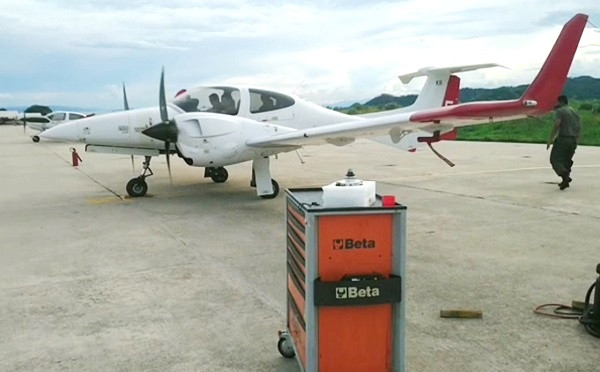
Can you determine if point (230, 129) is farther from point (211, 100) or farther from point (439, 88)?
point (439, 88)

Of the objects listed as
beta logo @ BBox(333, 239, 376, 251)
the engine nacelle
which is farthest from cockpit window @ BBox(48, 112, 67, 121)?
beta logo @ BBox(333, 239, 376, 251)

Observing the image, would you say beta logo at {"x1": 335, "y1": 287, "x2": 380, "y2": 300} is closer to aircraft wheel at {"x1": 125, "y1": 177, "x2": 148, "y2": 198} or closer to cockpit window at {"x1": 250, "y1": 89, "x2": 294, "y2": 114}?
cockpit window at {"x1": 250, "y1": 89, "x2": 294, "y2": 114}

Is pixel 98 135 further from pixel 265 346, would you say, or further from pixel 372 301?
pixel 372 301

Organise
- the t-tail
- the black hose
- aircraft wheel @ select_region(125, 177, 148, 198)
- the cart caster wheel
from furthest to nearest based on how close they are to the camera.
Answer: the t-tail
aircraft wheel @ select_region(125, 177, 148, 198)
the black hose
the cart caster wheel

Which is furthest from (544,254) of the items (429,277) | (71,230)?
(71,230)

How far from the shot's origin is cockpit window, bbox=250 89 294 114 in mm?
10148

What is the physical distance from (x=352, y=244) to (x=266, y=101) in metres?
7.88

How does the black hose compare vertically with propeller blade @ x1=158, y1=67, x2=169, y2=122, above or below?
below

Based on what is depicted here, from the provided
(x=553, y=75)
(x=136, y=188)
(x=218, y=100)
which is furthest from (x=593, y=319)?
(x=136, y=188)

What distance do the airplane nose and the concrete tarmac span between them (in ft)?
4.03

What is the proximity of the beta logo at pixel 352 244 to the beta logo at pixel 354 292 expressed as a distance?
0.21m

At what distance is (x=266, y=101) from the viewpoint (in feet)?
33.9

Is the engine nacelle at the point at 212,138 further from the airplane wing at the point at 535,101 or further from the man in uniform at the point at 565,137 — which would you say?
the man in uniform at the point at 565,137

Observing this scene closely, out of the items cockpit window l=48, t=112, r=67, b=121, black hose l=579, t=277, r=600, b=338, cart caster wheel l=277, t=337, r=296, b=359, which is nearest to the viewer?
cart caster wheel l=277, t=337, r=296, b=359
